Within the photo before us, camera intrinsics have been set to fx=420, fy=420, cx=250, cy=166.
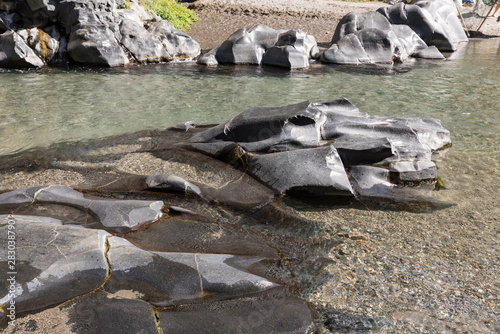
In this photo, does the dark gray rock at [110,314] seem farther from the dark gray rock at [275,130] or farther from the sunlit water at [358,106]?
the dark gray rock at [275,130]

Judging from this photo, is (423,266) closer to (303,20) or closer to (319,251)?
(319,251)

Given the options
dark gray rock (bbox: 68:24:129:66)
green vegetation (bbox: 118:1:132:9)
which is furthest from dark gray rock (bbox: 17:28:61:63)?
green vegetation (bbox: 118:1:132:9)

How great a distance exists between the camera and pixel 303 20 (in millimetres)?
19031

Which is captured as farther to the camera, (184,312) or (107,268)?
(107,268)

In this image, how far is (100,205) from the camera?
3.83 meters

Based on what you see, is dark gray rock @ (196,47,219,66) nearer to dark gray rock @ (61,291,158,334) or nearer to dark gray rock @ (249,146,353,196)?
dark gray rock @ (249,146,353,196)

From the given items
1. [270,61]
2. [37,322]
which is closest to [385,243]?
[37,322]

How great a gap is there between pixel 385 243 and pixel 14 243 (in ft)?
9.71

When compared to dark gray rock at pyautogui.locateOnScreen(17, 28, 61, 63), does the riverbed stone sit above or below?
below

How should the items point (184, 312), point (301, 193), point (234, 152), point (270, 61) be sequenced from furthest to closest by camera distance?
point (270, 61), point (234, 152), point (301, 193), point (184, 312)

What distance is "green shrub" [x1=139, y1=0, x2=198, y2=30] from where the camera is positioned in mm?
16703

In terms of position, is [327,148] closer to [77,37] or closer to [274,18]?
[77,37]

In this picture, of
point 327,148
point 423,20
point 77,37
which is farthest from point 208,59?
point 327,148

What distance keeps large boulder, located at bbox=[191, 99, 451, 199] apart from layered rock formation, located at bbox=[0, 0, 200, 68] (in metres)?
8.08
